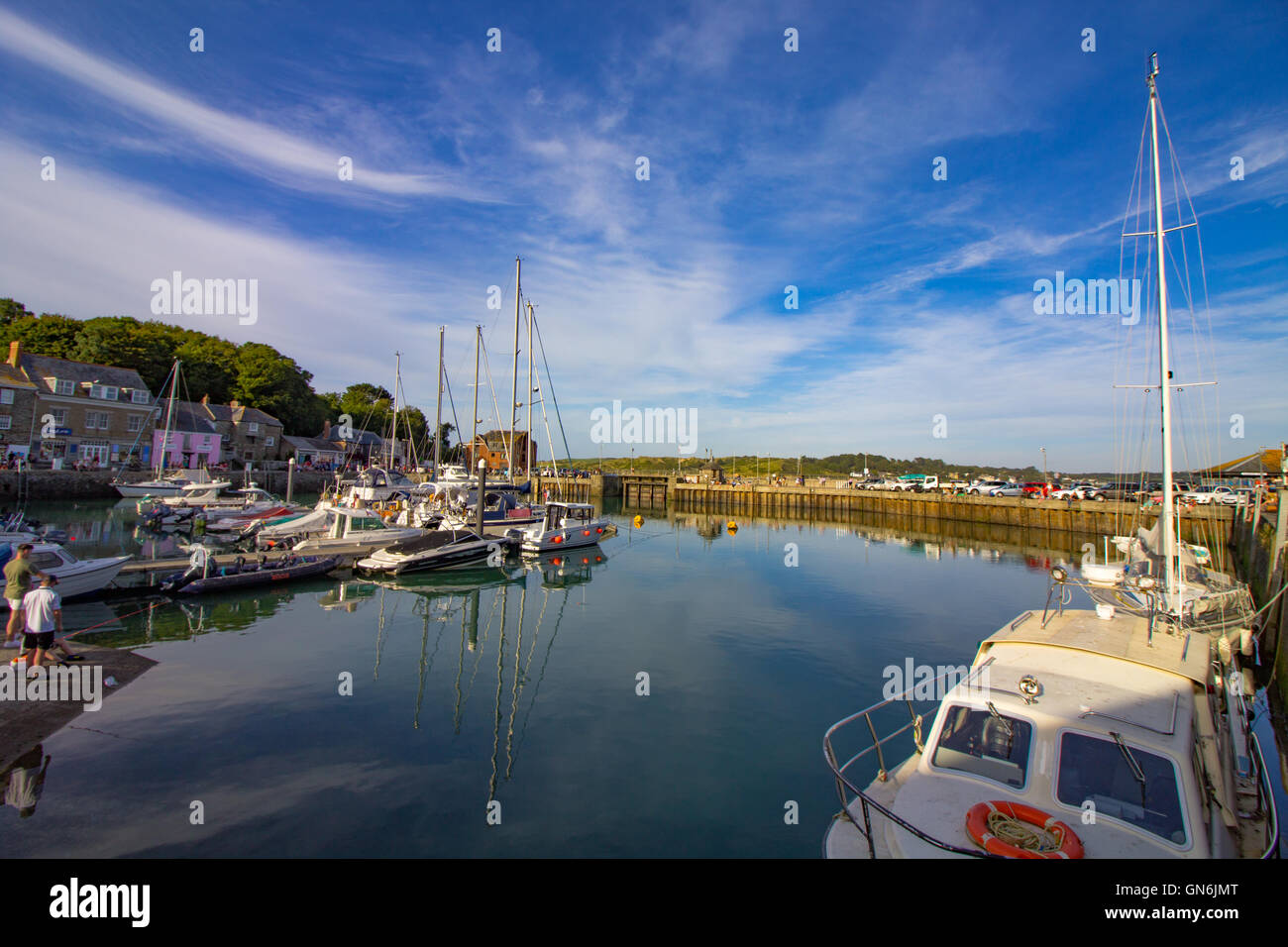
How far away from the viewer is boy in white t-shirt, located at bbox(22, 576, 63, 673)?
11398 mm

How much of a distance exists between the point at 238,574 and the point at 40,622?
12106mm

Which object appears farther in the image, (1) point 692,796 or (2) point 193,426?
(2) point 193,426

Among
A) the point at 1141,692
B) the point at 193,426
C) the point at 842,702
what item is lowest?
the point at 842,702

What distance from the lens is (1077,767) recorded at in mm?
6246

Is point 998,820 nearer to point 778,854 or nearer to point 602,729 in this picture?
point 778,854

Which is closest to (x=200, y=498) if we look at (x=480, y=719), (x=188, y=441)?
(x=188, y=441)

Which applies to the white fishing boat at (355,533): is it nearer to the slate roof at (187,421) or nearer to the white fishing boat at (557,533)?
the white fishing boat at (557,533)

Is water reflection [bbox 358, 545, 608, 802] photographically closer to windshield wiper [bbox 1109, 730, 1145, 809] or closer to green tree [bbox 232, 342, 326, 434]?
windshield wiper [bbox 1109, 730, 1145, 809]

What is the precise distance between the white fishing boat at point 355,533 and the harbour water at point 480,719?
4.39 metres

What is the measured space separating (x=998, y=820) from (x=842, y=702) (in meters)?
8.61
